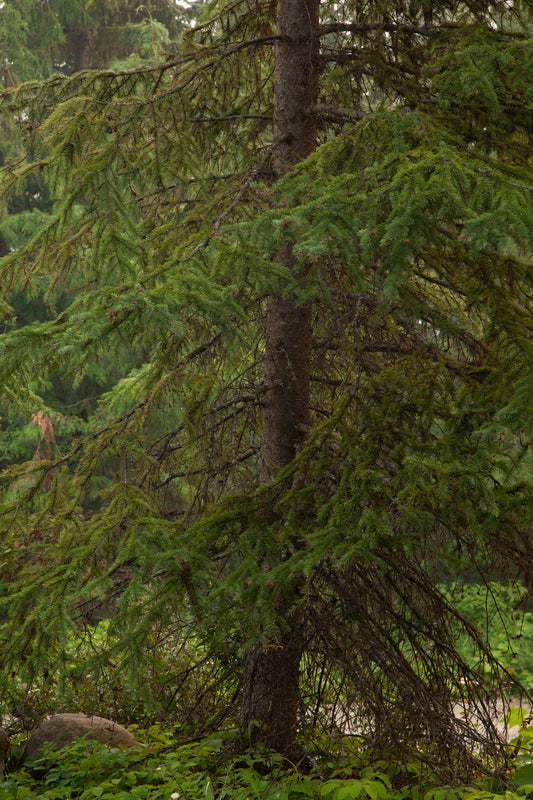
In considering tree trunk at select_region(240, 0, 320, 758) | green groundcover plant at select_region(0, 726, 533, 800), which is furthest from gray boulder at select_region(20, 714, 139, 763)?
tree trunk at select_region(240, 0, 320, 758)

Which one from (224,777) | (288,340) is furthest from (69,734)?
(288,340)

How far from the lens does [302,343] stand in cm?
462

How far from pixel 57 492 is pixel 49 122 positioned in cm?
204

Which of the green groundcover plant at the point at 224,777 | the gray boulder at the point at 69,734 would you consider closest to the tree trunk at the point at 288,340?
the green groundcover plant at the point at 224,777

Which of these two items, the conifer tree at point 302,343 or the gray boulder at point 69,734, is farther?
the gray boulder at point 69,734

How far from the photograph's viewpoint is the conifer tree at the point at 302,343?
2.89 meters

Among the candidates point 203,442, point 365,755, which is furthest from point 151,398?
point 365,755

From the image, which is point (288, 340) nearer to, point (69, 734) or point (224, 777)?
point (224, 777)

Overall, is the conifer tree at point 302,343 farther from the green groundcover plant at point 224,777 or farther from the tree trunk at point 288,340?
the green groundcover plant at point 224,777

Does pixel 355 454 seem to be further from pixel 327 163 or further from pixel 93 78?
pixel 93 78

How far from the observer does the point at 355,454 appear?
11.2 ft

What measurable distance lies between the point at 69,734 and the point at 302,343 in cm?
338

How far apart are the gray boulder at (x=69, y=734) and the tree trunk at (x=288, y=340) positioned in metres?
1.45

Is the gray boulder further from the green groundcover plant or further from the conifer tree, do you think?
the conifer tree
